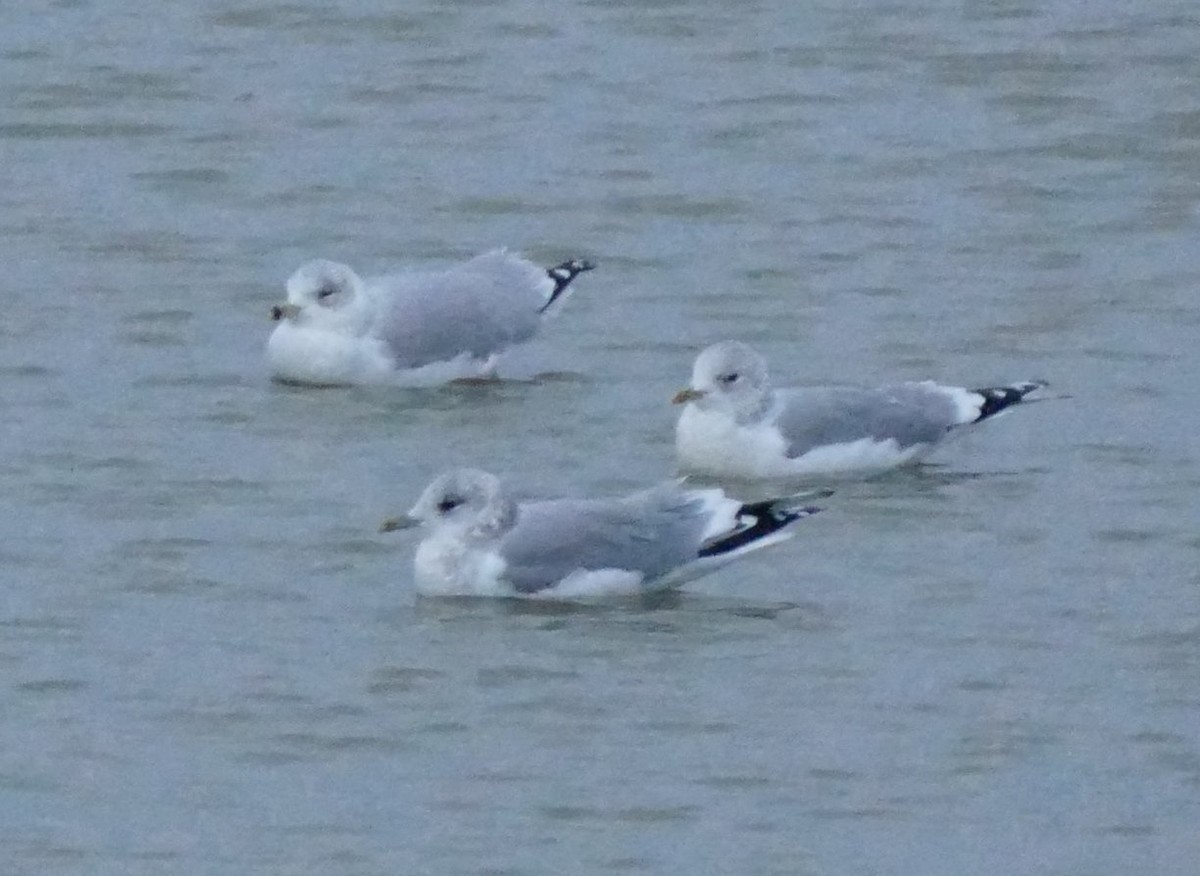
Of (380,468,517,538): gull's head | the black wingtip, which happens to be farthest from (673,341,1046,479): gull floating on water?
(380,468,517,538): gull's head

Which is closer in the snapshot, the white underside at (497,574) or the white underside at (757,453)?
the white underside at (497,574)

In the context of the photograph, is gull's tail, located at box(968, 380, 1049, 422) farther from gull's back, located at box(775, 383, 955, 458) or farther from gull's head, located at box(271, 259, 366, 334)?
gull's head, located at box(271, 259, 366, 334)

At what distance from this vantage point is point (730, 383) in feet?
43.4

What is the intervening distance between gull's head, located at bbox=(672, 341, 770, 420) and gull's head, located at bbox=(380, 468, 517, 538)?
1453 mm

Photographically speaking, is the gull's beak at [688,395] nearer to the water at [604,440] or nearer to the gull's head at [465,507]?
the water at [604,440]

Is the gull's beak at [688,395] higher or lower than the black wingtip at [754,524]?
higher

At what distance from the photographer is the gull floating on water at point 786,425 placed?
43.3 ft

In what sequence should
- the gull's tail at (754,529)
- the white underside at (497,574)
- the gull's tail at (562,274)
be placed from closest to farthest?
the white underside at (497,574) < the gull's tail at (754,529) < the gull's tail at (562,274)

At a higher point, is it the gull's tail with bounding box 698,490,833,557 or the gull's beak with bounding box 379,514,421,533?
the gull's beak with bounding box 379,514,421,533

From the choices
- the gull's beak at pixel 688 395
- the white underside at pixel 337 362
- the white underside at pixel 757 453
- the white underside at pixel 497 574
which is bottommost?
the white underside at pixel 497 574

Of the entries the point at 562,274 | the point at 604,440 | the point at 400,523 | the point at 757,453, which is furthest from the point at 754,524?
the point at 562,274

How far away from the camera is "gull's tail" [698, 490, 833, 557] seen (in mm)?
11758

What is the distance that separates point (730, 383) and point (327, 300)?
71.5 inches

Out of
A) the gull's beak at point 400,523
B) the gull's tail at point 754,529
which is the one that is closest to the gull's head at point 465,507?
the gull's beak at point 400,523
